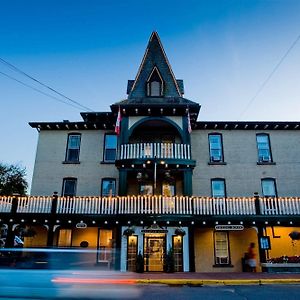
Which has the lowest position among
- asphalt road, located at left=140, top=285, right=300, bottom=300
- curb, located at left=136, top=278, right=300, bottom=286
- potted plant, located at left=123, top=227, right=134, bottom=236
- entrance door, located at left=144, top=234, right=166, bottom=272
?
asphalt road, located at left=140, top=285, right=300, bottom=300

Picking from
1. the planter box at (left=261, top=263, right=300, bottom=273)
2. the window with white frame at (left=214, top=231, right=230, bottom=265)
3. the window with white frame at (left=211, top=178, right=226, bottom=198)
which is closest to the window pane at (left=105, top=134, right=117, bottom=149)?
the window with white frame at (left=211, top=178, right=226, bottom=198)

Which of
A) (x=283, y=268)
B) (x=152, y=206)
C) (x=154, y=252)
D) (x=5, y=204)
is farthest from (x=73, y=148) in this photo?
(x=283, y=268)

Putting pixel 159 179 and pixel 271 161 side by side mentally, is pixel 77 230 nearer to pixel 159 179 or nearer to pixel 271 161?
pixel 159 179

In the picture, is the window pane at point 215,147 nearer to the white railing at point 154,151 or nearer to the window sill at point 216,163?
the window sill at point 216,163

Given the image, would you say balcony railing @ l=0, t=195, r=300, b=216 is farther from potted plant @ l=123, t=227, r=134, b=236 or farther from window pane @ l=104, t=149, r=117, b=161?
window pane @ l=104, t=149, r=117, b=161

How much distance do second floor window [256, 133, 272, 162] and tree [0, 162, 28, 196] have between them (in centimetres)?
3098

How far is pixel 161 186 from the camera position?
65.3 ft

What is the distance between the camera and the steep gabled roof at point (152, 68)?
813 inches

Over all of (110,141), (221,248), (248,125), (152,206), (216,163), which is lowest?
(221,248)

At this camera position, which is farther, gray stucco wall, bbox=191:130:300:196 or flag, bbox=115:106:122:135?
gray stucco wall, bbox=191:130:300:196

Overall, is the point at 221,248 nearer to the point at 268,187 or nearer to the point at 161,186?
the point at 268,187

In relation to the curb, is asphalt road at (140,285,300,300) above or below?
below

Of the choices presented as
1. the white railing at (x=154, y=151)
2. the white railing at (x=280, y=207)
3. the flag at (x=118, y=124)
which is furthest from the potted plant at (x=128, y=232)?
the white railing at (x=280, y=207)

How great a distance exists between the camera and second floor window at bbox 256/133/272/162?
2041 centimetres
